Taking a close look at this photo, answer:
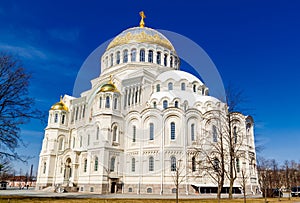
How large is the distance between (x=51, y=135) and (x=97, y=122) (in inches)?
529

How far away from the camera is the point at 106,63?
5131cm

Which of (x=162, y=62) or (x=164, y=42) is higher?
(x=164, y=42)

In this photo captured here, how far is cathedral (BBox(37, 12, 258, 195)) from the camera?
112 feet

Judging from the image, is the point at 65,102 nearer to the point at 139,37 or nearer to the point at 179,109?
the point at 139,37

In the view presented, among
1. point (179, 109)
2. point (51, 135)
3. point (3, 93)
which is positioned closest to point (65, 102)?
point (51, 135)

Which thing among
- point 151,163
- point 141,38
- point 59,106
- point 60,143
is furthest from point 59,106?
point 151,163

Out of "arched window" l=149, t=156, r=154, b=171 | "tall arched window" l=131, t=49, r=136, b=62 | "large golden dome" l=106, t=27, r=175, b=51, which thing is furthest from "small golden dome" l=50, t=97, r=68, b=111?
"arched window" l=149, t=156, r=154, b=171

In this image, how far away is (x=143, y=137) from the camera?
120ft

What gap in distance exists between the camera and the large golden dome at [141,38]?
4934cm

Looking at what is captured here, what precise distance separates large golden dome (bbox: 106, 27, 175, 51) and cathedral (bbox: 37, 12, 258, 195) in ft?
4.85

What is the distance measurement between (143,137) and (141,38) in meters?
20.6

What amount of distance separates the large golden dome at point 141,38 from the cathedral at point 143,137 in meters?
1.48

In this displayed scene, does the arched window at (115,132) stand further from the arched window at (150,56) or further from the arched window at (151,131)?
the arched window at (150,56)

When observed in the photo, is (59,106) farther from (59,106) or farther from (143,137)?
(143,137)
